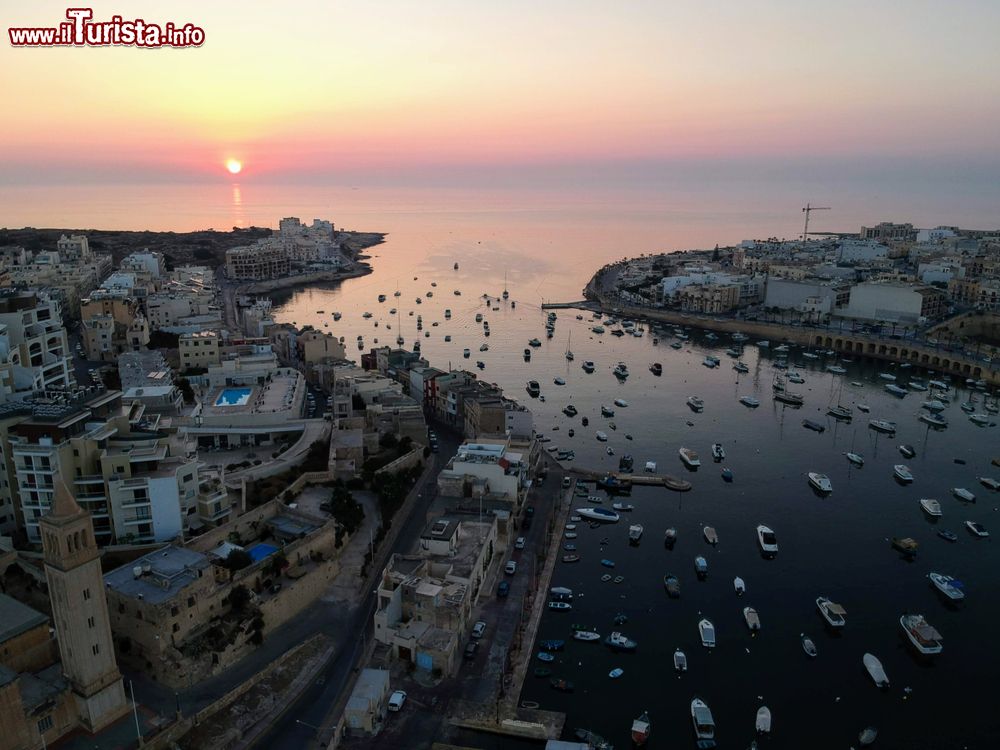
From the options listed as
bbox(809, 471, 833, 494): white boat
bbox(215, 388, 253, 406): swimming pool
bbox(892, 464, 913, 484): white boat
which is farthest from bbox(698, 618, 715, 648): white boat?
bbox(215, 388, 253, 406): swimming pool

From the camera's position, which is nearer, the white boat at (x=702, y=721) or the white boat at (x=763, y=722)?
the white boat at (x=702, y=721)

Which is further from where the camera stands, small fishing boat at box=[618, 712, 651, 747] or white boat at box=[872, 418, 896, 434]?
white boat at box=[872, 418, 896, 434]

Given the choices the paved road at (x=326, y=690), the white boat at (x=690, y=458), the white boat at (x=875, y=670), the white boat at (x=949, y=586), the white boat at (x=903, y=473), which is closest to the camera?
the paved road at (x=326, y=690)

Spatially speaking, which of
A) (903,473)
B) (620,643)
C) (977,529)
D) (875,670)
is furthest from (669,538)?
(903,473)

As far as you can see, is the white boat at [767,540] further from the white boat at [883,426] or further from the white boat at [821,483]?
the white boat at [883,426]

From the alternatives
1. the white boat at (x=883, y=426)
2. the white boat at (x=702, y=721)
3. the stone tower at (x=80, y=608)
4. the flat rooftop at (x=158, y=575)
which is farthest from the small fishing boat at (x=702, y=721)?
the white boat at (x=883, y=426)

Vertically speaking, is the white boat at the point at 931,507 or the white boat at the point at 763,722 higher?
the white boat at the point at 931,507

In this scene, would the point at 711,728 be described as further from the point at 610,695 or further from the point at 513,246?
the point at 513,246

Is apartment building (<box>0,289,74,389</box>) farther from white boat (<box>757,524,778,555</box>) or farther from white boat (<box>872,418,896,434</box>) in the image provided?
white boat (<box>872,418,896,434</box>)
